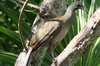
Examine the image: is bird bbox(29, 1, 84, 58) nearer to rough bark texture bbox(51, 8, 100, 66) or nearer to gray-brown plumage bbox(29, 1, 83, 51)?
gray-brown plumage bbox(29, 1, 83, 51)

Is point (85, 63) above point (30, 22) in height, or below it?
below

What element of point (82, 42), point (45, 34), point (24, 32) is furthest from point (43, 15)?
point (24, 32)

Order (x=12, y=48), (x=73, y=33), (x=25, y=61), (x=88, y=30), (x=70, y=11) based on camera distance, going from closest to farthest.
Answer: (x=88, y=30) < (x=25, y=61) < (x=70, y=11) < (x=73, y=33) < (x=12, y=48)

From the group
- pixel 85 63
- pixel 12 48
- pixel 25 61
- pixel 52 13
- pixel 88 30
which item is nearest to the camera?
pixel 88 30

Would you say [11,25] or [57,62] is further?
[11,25]

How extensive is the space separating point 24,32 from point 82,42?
4.10 feet

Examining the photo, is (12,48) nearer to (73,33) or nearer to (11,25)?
(11,25)

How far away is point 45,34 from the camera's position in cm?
230

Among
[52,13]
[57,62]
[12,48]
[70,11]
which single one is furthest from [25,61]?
[12,48]

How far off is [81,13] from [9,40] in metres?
0.69

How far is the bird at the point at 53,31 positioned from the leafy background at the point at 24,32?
11.2 inches

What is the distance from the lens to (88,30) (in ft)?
6.04

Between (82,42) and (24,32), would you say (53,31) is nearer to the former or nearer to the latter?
(82,42)

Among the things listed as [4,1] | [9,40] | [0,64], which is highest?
[4,1]
